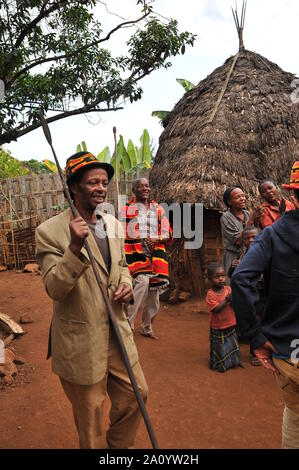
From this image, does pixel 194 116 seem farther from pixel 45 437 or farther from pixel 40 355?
pixel 45 437

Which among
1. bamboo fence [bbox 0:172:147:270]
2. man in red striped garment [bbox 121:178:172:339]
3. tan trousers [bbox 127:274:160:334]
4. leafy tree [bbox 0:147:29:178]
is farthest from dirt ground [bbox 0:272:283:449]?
leafy tree [bbox 0:147:29:178]

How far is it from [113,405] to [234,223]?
9.78 feet

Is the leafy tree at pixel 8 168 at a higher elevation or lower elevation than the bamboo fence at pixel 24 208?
higher

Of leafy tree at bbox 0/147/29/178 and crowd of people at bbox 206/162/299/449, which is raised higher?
leafy tree at bbox 0/147/29/178

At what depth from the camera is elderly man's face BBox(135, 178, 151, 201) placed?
17.8 ft

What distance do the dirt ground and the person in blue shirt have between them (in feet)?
4.54

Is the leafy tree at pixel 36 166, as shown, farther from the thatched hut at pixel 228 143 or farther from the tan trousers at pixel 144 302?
the tan trousers at pixel 144 302

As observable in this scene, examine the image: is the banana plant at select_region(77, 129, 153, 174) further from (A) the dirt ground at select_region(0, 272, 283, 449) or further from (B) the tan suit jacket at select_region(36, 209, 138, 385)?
(B) the tan suit jacket at select_region(36, 209, 138, 385)

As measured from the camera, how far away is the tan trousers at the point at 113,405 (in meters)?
2.38

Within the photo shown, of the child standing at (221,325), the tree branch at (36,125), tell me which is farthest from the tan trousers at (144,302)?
the tree branch at (36,125)

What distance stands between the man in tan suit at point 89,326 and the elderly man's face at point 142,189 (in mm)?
2885

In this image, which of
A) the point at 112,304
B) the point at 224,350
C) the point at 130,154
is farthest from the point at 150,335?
the point at 130,154

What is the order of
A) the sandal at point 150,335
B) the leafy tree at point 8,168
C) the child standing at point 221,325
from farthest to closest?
the leafy tree at point 8,168
the sandal at point 150,335
the child standing at point 221,325

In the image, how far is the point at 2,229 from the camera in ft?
32.8
